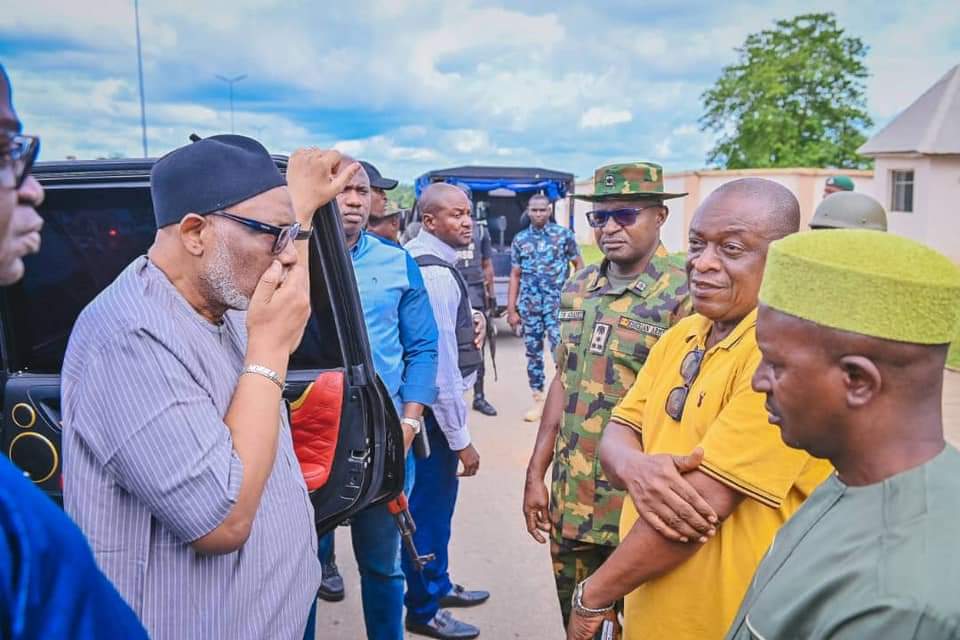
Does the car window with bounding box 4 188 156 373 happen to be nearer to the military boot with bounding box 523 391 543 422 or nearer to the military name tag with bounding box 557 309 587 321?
the military name tag with bounding box 557 309 587 321

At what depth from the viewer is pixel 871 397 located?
1152mm

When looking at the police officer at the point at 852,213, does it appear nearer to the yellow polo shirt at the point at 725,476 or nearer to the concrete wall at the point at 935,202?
the yellow polo shirt at the point at 725,476

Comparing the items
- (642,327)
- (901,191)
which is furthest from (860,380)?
(901,191)

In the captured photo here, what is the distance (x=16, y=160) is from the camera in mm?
975

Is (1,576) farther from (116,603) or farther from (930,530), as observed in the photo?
(930,530)

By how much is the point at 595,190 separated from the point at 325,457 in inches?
59.9

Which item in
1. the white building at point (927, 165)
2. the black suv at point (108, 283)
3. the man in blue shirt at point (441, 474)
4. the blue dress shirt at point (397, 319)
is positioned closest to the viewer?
the black suv at point (108, 283)

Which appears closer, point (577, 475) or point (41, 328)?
point (41, 328)

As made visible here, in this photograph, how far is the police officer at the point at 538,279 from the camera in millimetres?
7914

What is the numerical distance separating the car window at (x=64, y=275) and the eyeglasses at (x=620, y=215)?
1.13 metres

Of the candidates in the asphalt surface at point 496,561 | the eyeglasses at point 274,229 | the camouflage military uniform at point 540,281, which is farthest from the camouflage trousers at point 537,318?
the eyeglasses at point 274,229

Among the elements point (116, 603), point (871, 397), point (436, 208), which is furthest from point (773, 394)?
point (436, 208)

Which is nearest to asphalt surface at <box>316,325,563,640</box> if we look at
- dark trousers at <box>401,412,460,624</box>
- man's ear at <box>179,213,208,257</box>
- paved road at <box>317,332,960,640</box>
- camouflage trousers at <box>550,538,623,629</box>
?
paved road at <box>317,332,960,640</box>

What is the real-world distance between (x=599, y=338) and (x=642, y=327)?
0.16 metres
